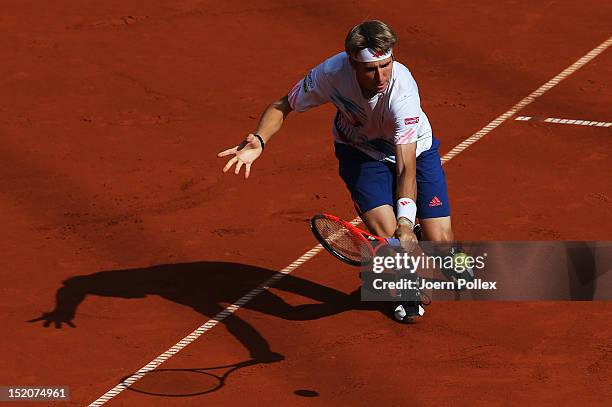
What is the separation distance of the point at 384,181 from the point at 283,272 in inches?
63.0

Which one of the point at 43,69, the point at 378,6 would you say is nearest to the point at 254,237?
the point at 43,69

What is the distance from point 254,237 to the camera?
42.6ft

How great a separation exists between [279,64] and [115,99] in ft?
6.57

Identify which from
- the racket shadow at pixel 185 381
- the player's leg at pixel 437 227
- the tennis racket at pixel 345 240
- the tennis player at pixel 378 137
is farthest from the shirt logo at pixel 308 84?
the racket shadow at pixel 185 381

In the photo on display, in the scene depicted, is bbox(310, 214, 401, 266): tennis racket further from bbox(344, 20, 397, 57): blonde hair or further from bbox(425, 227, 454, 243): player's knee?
bbox(344, 20, 397, 57): blonde hair

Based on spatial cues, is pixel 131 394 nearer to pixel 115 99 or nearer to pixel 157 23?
pixel 115 99

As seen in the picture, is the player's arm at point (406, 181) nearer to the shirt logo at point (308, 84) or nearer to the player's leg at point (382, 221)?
the player's leg at point (382, 221)

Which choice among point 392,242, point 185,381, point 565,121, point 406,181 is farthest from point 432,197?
point 565,121

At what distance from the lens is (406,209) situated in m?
10.4

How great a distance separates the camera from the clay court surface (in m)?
10.8

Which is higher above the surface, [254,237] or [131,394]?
[254,237]

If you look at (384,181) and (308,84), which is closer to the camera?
(308,84)

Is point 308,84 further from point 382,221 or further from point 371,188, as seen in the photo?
point 382,221
